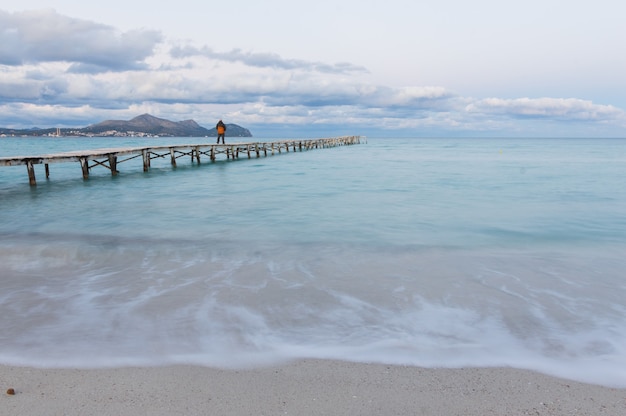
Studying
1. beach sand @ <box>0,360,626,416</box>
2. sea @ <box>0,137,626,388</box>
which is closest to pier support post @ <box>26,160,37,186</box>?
sea @ <box>0,137,626,388</box>

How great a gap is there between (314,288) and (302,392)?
252 centimetres

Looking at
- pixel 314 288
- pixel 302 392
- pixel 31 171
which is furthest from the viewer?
pixel 31 171

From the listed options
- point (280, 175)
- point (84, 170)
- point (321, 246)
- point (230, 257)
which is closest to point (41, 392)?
point (230, 257)

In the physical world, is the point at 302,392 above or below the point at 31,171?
below

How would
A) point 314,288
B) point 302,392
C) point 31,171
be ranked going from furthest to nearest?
point 31,171, point 314,288, point 302,392

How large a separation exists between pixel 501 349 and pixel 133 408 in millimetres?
3017

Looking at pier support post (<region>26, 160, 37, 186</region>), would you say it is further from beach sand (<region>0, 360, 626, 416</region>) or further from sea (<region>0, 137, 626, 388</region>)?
beach sand (<region>0, 360, 626, 416</region>)

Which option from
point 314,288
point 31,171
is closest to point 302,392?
point 314,288

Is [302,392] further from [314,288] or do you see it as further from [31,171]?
[31,171]

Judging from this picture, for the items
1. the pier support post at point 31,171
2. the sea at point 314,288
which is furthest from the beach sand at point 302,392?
the pier support post at point 31,171

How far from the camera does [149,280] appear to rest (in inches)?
240

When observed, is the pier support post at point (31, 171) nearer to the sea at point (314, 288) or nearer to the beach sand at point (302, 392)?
the sea at point (314, 288)

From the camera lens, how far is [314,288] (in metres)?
5.78

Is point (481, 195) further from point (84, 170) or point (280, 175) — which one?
point (84, 170)
